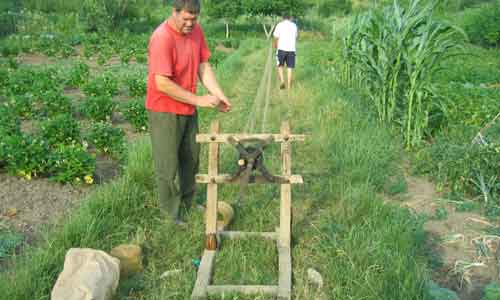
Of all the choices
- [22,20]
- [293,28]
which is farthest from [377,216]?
[22,20]

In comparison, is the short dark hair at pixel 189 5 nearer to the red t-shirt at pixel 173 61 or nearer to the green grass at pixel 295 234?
the red t-shirt at pixel 173 61

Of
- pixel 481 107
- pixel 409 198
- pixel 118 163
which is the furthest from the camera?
pixel 481 107

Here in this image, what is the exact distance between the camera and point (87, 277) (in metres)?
3.04

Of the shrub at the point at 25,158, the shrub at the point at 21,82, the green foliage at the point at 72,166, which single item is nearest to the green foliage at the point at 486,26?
the shrub at the point at 21,82

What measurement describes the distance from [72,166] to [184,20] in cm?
229

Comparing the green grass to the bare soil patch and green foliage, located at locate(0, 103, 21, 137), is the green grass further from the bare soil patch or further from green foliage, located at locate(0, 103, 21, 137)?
green foliage, located at locate(0, 103, 21, 137)

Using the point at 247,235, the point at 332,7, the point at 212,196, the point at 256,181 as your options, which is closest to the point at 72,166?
the point at 212,196

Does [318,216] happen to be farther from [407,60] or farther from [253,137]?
[407,60]

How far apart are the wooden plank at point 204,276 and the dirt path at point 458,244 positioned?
5.37 feet

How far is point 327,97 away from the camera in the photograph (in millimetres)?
8750

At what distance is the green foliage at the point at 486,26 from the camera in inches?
819

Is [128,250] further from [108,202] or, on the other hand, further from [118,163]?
[118,163]

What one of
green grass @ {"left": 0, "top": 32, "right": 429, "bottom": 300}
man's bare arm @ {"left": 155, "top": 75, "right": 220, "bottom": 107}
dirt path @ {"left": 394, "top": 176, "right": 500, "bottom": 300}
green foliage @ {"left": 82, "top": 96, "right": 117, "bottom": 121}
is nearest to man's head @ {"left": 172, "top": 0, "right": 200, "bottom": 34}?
man's bare arm @ {"left": 155, "top": 75, "right": 220, "bottom": 107}

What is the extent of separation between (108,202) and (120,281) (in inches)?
36.4
